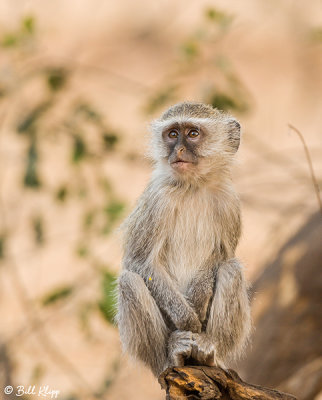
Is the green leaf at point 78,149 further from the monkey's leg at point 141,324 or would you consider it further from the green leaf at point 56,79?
the monkey's leg at point 141,324

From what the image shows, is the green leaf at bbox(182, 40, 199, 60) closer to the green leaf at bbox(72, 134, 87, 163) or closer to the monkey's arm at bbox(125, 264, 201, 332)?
the green leaf at bbox(72, 134, 87, 163)

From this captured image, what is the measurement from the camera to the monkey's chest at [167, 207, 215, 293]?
176 inches

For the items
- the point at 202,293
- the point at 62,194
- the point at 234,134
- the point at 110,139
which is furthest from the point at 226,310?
the point at 62,194

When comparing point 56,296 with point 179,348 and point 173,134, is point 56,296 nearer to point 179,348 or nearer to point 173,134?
point 173,134

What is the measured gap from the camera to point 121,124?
50.2ft

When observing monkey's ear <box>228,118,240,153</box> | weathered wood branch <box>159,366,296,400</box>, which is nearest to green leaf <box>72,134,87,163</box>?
monkey's ear <box>228,118,240,153</box>

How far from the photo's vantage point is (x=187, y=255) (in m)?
4.49

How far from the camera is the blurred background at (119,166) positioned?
7.79 meters

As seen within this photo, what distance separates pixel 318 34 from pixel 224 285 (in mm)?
4270

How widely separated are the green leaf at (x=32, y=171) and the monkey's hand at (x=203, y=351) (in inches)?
174

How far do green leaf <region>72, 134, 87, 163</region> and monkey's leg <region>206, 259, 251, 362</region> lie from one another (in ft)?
14.1

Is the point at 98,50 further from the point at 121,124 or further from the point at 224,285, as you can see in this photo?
the point at 224,285

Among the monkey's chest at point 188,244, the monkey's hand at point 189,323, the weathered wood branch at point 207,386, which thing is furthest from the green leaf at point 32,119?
the weathered wood branch at point 207,386

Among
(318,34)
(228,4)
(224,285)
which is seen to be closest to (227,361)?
(224,285)
